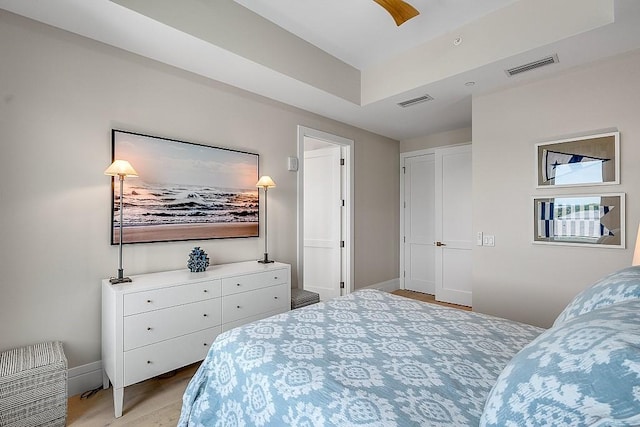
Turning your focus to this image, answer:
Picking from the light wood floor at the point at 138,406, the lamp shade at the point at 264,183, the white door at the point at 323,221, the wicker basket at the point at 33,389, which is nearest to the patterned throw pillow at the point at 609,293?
the light wood floor at the point at 138,406

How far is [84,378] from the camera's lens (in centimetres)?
221

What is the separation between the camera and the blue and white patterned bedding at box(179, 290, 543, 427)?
96cm

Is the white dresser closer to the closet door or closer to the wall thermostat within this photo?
the wall thermostat

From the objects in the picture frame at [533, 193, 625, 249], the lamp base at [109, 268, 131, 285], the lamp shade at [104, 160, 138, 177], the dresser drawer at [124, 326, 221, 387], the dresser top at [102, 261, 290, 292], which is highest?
the lamp shade at [104, 160, 138, 177]

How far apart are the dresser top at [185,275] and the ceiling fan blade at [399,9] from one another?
7.33 ft

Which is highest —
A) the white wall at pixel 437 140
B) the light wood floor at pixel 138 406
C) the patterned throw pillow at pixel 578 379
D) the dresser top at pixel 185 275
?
the white wall at pixel 437 140

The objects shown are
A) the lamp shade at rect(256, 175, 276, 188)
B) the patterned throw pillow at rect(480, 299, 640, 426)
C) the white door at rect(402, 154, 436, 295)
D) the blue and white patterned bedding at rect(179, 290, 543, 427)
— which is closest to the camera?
the patterned throw pillow at rect(480, 299, 640, 426)

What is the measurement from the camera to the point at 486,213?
314 cm

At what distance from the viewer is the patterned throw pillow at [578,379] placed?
1.76 ft

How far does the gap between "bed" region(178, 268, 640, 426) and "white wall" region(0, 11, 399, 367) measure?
1410 millimetres

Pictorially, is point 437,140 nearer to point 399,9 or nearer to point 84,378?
point 399,9

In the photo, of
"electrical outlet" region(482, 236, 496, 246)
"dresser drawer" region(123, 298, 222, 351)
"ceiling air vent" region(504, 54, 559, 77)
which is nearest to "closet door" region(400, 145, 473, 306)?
"electrical outlet" region(482, 236, 496, 246)

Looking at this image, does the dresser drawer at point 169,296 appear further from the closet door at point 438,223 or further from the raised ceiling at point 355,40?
the closet door at point 438,223

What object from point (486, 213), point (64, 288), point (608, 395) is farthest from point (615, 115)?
point (64, 288)
